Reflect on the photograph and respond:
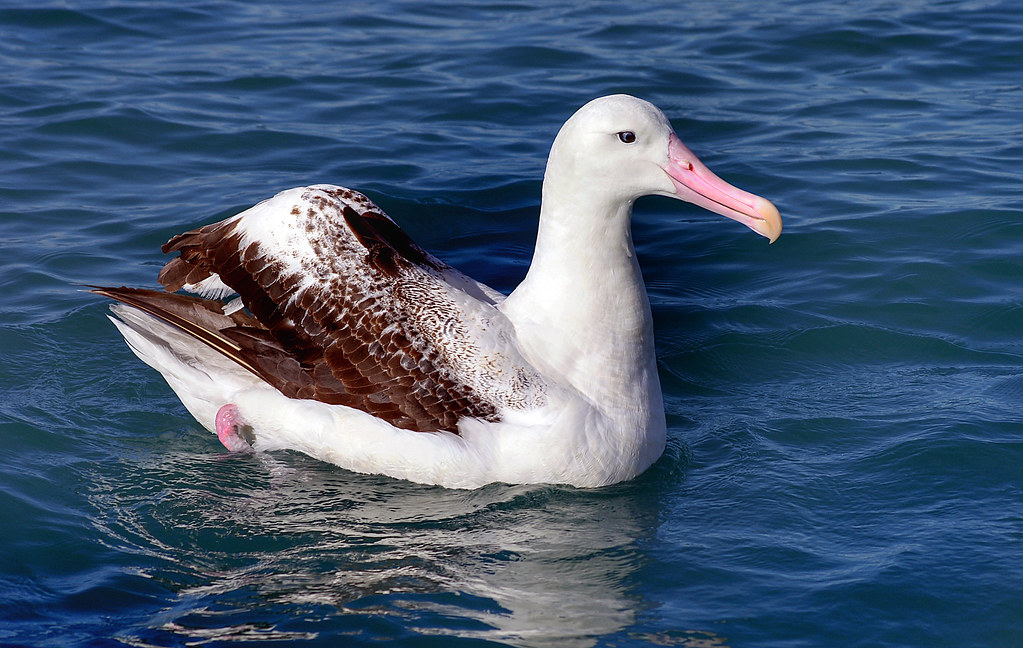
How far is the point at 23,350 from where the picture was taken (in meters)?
7.61

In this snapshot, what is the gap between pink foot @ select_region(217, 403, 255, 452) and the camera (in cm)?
650

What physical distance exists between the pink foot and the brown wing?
30 centimetres

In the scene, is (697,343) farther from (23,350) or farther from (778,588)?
(23,350)

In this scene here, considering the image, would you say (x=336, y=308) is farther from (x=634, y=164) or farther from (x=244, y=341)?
(x=634, y=164)

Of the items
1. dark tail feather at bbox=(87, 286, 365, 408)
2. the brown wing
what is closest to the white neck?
the brown wing

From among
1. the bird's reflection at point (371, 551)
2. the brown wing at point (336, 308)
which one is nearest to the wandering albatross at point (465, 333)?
the brown wing at point (336, 308)

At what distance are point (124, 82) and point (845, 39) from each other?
736 cm

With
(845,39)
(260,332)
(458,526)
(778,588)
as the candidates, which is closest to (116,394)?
(260,332)

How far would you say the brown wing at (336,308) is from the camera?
607cm

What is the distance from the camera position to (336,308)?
6211 millimetres

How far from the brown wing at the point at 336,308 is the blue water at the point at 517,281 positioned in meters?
0.48

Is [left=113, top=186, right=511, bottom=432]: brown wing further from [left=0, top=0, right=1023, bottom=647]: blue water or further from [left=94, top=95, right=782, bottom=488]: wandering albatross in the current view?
[left=0, top=0, right=1023, bottom=647]: blue water

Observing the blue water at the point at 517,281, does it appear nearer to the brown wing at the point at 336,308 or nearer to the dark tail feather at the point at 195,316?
the brown wing at the point at 336,308

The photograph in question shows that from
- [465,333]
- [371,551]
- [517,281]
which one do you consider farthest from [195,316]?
[517,281]
